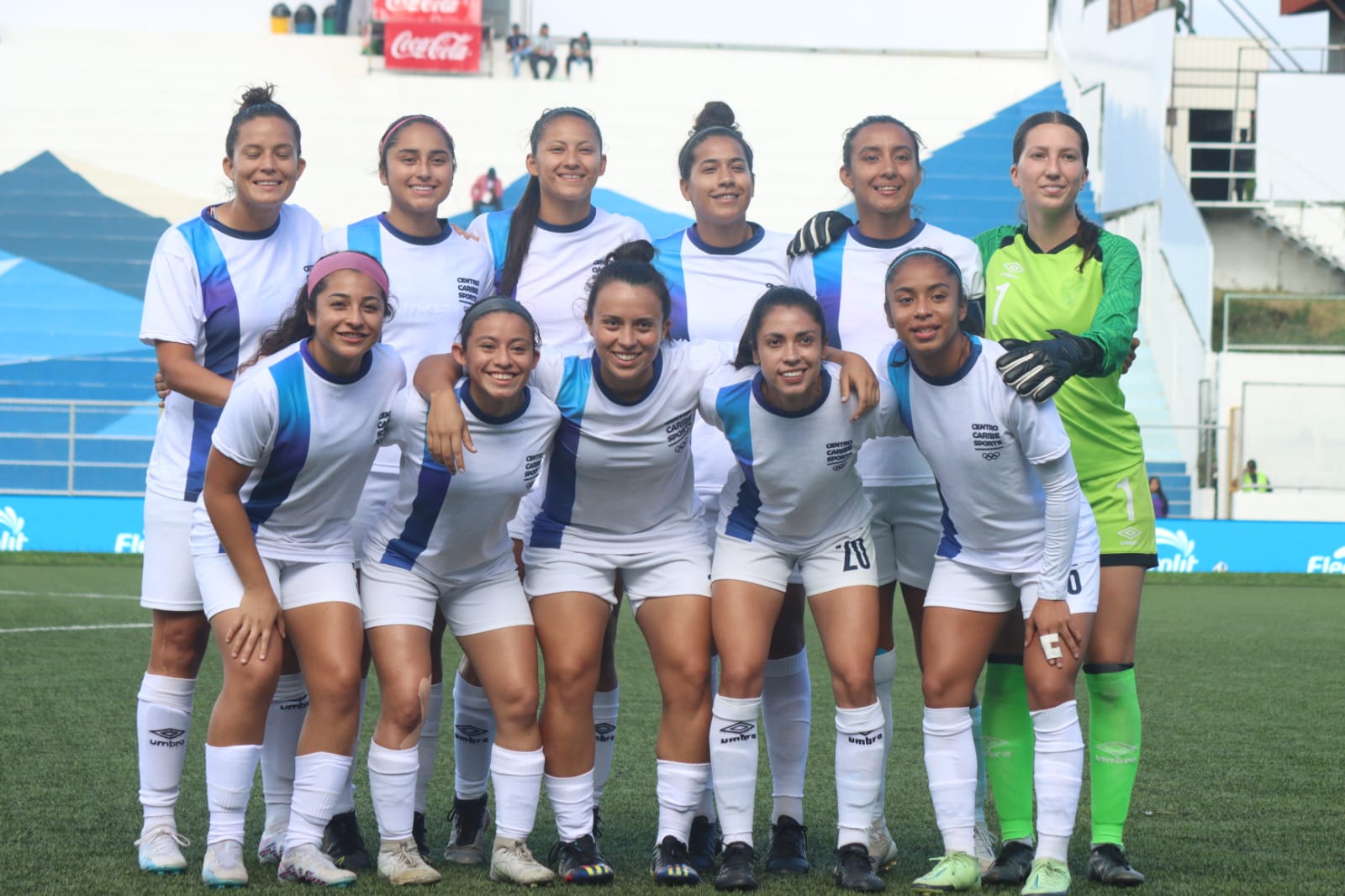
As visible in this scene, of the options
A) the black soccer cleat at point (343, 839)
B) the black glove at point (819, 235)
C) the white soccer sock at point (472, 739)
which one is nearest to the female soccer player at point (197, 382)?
the black soccer cleat at point (343, 839)

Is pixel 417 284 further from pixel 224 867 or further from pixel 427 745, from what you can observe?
pixel 224 867

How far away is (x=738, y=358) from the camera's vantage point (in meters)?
4.34

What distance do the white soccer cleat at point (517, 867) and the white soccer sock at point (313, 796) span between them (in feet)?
1.58

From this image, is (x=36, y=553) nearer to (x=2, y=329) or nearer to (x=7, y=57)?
(x=2, y=329)

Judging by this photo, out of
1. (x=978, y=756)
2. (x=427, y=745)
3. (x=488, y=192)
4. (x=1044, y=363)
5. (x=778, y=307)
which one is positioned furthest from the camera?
(x=488, y=192)

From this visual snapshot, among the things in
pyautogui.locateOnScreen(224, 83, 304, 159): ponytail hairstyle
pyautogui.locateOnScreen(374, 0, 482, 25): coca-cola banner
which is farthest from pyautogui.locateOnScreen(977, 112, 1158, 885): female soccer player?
pyautogui.locateOnScreen(374, 0, 482, 25): coca-cola banner

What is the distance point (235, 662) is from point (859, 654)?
169cm

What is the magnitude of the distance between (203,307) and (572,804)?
5.84 ft

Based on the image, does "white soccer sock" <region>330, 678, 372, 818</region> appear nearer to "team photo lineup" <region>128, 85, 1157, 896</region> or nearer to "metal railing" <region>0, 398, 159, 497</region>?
"team photo lineup" <region>128, 85, 1157, 896</region>

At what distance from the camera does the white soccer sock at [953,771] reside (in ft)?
13.6

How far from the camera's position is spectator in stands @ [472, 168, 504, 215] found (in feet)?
74.0

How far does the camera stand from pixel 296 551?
4.18 metres

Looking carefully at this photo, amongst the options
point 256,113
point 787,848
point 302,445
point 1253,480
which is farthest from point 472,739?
point 1253,480

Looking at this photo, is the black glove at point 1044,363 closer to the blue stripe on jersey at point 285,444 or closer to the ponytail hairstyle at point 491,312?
the ponytail hairstyle at point 491,312
